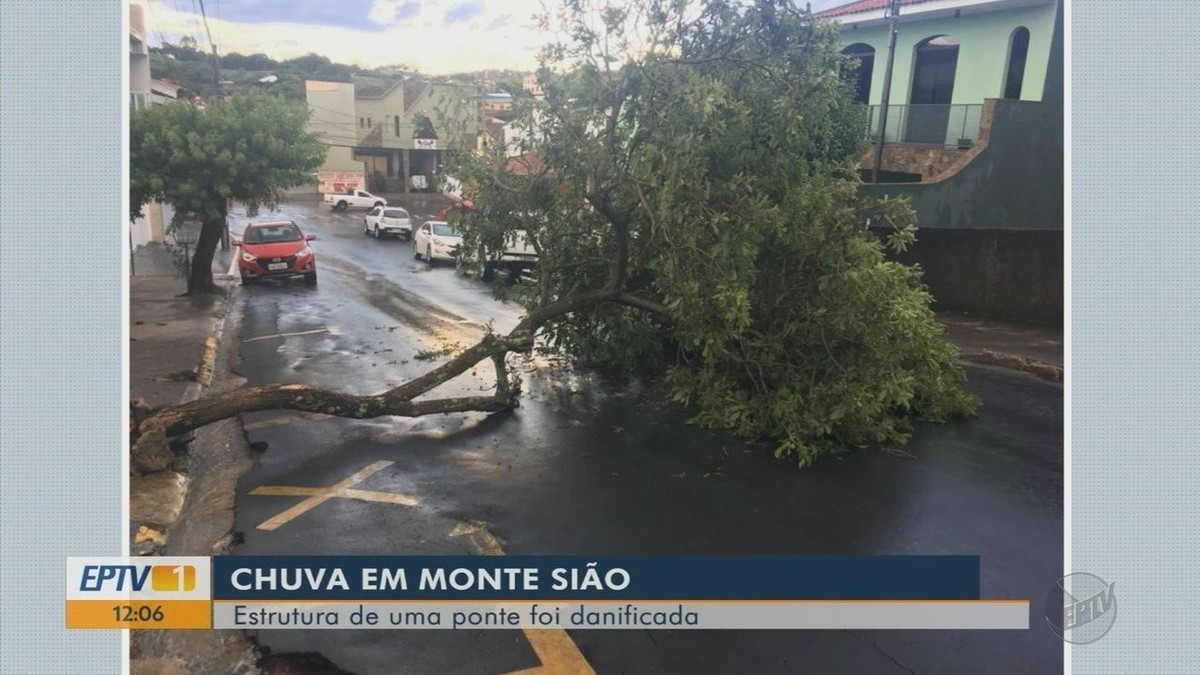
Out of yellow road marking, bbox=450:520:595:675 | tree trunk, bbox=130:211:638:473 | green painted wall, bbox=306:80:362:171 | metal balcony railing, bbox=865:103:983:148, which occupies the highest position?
green painted wall, bbox=306:80:362:171

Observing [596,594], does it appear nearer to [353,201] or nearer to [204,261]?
[204,261]

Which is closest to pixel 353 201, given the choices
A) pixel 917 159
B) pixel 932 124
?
pixel 917 159

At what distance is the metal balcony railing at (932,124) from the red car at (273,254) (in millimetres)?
13729

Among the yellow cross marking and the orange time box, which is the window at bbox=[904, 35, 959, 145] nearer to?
the yellow cross marking

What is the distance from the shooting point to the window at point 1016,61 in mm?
16641

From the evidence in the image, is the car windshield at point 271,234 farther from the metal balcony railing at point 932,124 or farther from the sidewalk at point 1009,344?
the sidewalk at point 1009,344

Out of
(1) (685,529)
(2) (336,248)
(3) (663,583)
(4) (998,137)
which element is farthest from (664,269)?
(2) (336,248)

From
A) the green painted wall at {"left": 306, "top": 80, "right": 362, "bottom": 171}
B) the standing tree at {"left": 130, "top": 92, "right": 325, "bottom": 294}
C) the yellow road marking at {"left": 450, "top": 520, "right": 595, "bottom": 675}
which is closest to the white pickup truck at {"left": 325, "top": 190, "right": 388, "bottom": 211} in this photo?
the green painted wall at {"left": 306, "top": 80, "right": 362, "bottom": 171}

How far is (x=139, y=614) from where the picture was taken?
15.8 ft

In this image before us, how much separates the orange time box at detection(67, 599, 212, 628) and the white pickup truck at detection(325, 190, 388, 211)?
1631 inches

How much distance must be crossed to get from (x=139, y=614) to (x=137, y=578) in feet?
0.74

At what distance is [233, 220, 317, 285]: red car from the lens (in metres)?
18.4

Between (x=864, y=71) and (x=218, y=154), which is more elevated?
(x=864, y=71)

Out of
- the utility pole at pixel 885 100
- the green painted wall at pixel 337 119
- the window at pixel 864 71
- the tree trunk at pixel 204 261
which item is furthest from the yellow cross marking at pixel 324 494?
the green painted wall at pixel 337 119
